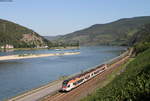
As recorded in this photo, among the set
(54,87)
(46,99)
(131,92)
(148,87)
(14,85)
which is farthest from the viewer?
(14,85)

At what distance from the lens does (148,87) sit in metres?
15.2

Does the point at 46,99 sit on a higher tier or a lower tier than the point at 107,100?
lower

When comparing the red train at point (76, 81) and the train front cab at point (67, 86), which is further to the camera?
the red train at point (76, 81)

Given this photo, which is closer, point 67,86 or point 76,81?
point 67,86

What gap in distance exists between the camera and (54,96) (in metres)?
36.5

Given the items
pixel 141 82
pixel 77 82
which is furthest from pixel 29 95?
pixel 141 82

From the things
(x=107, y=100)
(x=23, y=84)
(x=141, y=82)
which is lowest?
(x=23, y=84)

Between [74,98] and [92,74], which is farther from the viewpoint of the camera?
[92,74]

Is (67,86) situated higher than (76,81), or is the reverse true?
(76,81)

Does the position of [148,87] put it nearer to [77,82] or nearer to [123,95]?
A: [123,95]

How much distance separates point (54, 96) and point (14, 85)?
66.0 feet

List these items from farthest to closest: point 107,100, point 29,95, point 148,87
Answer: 1. point 29,95
2. point 107,100
3. point 148,87

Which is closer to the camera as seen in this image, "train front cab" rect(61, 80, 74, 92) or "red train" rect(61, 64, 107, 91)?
"train front cab" rect(61, 80, 74, 92)

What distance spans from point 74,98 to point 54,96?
337 centimetres
